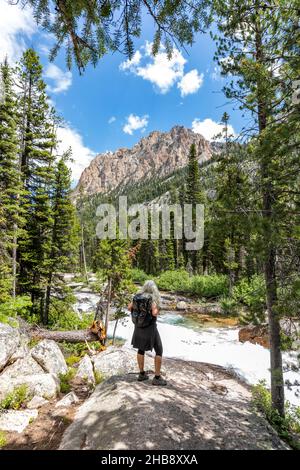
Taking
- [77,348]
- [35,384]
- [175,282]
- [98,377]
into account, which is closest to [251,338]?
[77,348]

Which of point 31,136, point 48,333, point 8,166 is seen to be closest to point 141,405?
point 48,333

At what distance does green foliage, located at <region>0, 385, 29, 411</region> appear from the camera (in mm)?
4730

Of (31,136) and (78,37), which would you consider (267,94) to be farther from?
(31,136)

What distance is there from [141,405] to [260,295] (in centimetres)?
267

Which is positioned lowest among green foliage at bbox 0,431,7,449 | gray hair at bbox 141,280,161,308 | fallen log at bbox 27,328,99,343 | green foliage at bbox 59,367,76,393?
fallen log at bbox 27,328,99,343

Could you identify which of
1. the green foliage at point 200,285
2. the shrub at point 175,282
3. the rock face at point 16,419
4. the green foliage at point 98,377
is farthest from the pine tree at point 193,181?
the rock face at point 16,419

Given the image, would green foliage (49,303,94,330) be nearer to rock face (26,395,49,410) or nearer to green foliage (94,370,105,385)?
green foliage (94,370,105,385)

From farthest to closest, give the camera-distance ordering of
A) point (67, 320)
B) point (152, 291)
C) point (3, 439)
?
1. point (67, 320)
2. point (152, 291)
3. point (3, 439)

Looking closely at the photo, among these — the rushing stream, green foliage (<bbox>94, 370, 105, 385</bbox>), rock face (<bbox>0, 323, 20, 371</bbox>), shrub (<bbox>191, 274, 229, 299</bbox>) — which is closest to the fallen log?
the rushing stream

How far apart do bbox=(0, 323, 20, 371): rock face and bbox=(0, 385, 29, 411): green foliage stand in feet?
2.81

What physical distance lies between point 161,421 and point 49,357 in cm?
412

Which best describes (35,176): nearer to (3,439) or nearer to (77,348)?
(77,348)

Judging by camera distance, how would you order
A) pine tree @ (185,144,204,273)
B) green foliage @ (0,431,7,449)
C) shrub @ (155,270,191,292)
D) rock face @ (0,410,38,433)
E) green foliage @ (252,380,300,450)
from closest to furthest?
green foliage @ (0,431,7,449)
rock face @ (0,410,38,433)
green foliage @ (252,380,300,450)
shrub @ (155,270,191,292)
pine tree @ (185,144,204,273)

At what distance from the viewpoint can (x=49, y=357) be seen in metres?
6.68
